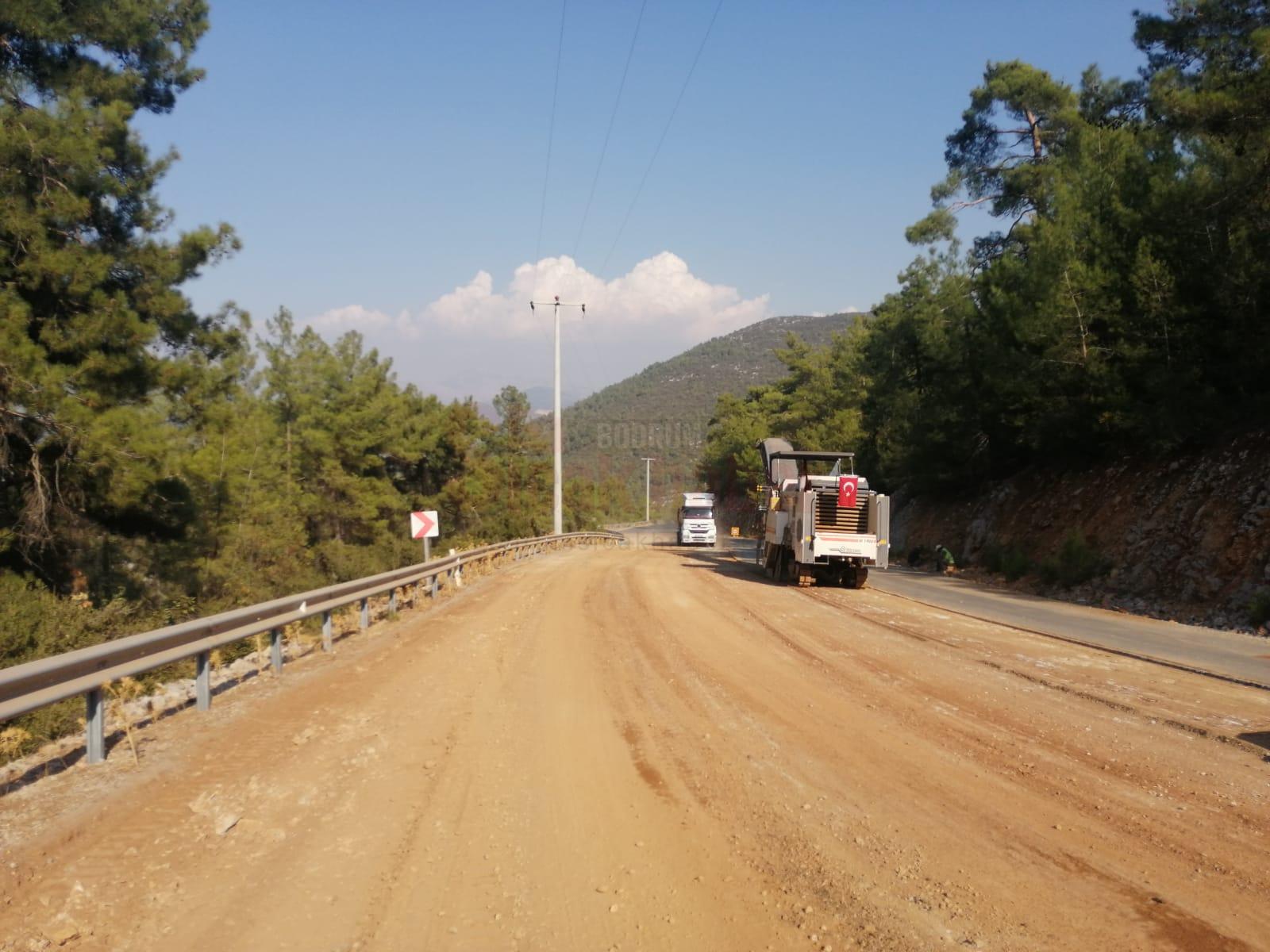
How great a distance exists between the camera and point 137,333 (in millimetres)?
17609

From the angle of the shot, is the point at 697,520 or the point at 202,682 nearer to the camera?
the point at 202,682

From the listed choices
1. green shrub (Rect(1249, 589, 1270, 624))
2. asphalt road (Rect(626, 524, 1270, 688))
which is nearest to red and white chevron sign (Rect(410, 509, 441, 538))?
asphalt road (Rect(626, 524, 1270, 688))

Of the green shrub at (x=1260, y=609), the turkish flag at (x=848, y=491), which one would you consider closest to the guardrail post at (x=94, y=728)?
the turkish flag at (x=848, y=491)

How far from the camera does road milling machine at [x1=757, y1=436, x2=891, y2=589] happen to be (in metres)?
21.1

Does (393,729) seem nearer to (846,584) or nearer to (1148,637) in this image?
(1148,637)

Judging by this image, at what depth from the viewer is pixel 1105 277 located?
2466 centimetres

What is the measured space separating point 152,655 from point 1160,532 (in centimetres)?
2148

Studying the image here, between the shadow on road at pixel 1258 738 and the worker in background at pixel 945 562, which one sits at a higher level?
the worker in background at pixel 945 562

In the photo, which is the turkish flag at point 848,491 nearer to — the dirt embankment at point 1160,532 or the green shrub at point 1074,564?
the dirt embankment at point 1160,532

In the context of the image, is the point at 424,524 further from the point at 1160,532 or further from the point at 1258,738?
the point at 1160,532

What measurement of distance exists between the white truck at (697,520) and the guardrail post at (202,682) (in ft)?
128

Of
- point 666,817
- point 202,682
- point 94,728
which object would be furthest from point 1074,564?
point 94,728

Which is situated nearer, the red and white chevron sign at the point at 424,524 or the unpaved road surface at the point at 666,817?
the unpaved road surface at the point at 666,817

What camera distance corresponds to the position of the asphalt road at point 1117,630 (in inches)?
461
